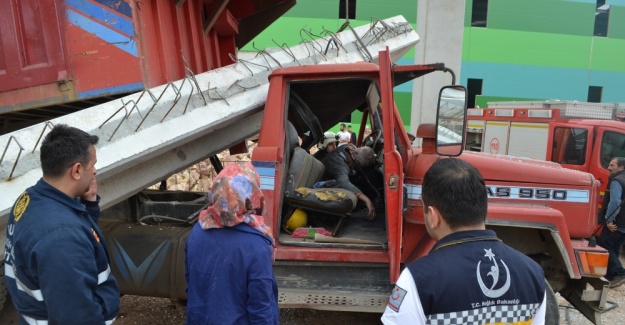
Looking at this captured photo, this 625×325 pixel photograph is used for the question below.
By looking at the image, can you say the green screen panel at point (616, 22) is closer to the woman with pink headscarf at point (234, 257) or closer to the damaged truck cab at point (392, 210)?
the damaged truck cab at point (392, 210)

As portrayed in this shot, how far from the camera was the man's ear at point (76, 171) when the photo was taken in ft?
5.58

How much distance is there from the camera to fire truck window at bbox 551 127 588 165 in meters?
7.32

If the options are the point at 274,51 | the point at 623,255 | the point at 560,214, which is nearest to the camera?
the point at 560,214

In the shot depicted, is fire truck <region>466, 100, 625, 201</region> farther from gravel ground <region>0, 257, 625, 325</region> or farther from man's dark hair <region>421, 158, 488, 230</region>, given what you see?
man's dark hair <region>421, 158, 488, 230</region>

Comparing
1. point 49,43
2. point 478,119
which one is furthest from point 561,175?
point 478,119

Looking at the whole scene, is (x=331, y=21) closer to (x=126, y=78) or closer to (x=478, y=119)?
(x=478, y=119)

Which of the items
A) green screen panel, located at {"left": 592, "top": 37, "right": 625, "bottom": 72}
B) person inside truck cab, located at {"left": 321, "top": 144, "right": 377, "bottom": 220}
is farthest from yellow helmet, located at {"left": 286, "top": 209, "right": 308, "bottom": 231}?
green screen panel, located at {"left": 592, "top": 37, "right": 625, "bottom": 72}

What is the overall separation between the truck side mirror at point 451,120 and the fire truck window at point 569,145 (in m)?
5.31

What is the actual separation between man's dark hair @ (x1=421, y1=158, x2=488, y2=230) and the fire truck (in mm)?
6665

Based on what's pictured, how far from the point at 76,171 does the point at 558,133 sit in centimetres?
838

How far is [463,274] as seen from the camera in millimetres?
1287

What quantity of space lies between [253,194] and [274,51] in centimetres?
286

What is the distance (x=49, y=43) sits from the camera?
11.6 feet

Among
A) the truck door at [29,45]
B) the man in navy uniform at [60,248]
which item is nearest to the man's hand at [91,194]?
the man in navy uniform at [60,248]
